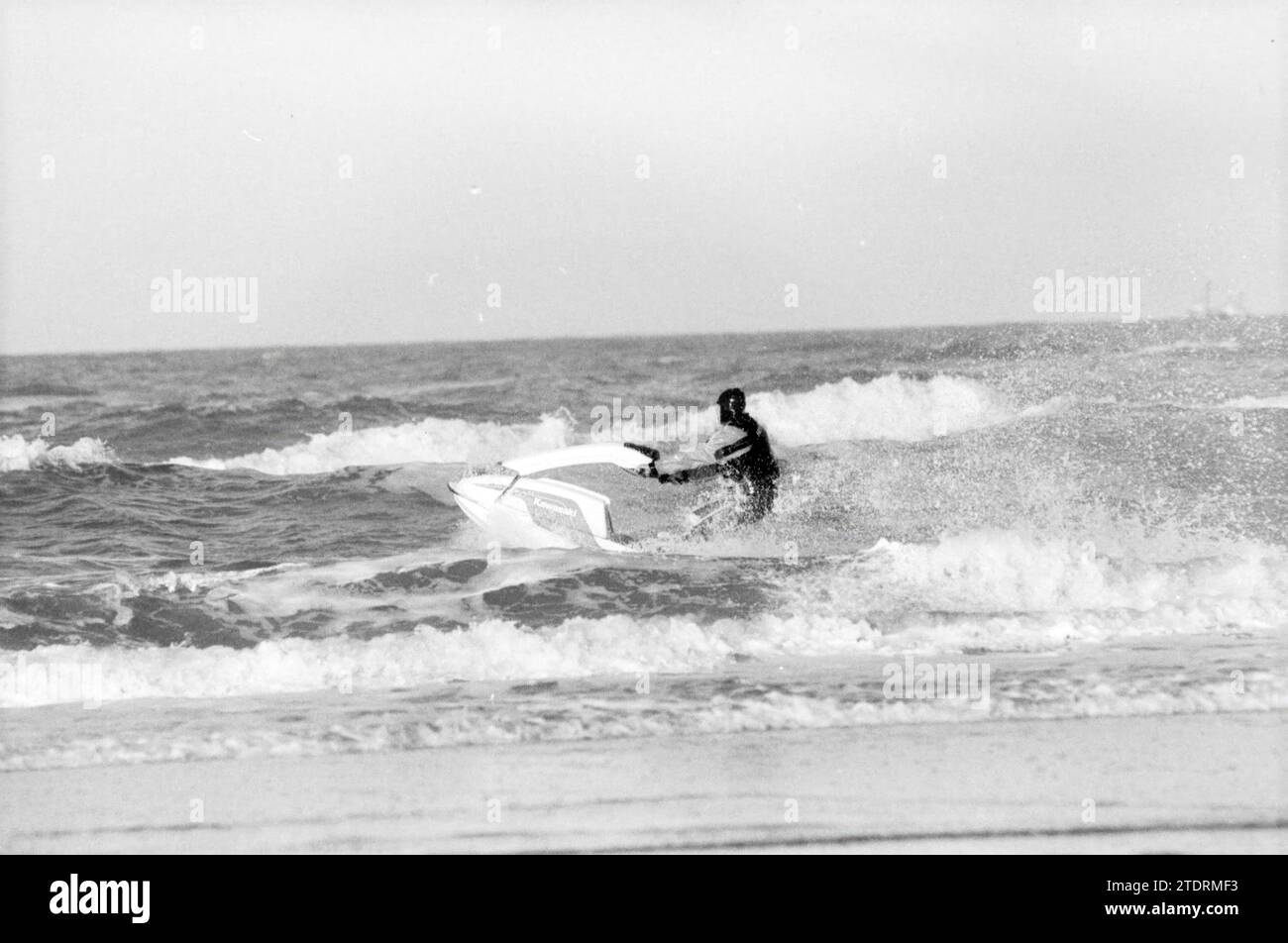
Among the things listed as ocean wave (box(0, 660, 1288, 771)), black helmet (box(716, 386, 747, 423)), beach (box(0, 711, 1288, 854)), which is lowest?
beach (box(0, 711, 1288, 854))

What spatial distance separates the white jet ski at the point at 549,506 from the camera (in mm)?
9930

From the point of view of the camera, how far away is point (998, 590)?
8.78 metres

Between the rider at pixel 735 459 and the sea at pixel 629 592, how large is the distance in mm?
534

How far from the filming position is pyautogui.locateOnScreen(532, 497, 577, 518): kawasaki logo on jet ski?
994 centimetres

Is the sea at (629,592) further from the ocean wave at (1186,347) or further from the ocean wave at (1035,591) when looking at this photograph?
the ocean wave at (1186,347)

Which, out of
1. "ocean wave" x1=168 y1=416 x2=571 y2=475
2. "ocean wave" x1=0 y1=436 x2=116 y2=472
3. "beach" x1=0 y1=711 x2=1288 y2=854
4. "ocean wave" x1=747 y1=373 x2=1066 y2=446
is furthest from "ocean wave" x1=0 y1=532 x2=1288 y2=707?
"ocean wave" x1=747 y1=373 x2=1066 y2=446

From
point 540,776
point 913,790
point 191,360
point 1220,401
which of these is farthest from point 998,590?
point 191,360

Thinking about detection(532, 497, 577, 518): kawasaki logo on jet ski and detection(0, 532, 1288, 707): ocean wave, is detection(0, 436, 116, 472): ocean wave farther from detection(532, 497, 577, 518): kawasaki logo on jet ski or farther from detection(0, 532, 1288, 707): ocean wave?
detection(532, 497, 577, 518): kawasaki logo on jet ski

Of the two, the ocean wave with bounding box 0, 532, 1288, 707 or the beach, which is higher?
the ocean wave with bounding box 0, 532, 1288, 707

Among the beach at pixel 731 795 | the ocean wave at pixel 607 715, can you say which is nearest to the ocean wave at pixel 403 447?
the ocean wave at pixel 607 715

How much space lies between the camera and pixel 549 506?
10.0m

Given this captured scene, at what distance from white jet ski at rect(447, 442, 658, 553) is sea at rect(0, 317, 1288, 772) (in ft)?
0.51
